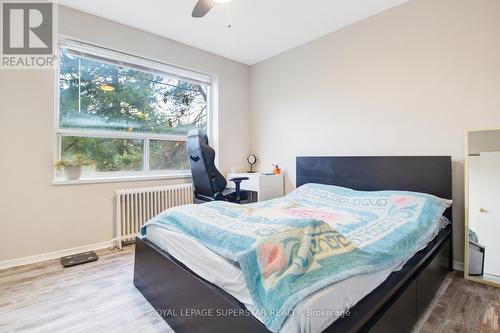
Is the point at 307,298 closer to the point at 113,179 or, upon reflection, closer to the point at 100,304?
the point at 100,304

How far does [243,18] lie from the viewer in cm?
286

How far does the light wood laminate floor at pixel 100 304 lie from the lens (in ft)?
5.11

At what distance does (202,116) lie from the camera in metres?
4.00

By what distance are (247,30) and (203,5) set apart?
1262 mm

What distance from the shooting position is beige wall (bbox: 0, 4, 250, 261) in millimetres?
2387

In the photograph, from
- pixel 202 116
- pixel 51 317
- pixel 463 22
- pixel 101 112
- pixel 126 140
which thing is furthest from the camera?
pixel 202 116

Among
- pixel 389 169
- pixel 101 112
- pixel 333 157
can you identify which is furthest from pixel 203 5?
pixel 389 169

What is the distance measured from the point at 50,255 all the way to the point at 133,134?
1.59m

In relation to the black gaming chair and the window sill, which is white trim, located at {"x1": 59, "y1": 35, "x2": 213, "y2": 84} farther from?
the window sill

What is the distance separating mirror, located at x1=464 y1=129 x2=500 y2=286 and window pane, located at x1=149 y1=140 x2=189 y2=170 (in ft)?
10.9

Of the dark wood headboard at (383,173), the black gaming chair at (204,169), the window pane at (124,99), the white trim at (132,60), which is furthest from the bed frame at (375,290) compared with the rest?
the white trim at (132,60)

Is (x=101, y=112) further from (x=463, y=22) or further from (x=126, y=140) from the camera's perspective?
(x=463, y=22)

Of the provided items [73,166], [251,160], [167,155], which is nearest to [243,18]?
[167,155]

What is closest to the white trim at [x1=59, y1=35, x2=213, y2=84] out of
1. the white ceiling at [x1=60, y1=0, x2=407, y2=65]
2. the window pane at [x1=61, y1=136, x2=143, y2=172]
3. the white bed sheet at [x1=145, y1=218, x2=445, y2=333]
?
the white ceiling at [x1=60, y1=0, x2=407, y2=65]
